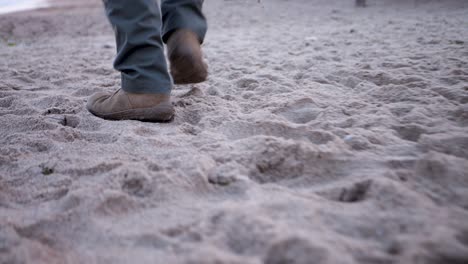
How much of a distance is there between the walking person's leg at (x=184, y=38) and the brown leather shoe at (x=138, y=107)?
252mm

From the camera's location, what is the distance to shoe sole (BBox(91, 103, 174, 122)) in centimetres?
142

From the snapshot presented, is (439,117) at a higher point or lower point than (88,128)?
higher

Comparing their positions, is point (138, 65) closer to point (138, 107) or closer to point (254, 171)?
point (138, 107)

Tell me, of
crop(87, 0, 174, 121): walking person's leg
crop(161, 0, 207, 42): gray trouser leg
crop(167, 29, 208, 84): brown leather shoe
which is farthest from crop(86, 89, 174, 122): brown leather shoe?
crop(161, 0, 207, 42): gray trouser leg

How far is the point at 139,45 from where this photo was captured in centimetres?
132

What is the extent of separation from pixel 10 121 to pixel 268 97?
3.84 feet

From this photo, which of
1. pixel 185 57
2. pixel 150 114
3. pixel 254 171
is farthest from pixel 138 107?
pixel 254 171

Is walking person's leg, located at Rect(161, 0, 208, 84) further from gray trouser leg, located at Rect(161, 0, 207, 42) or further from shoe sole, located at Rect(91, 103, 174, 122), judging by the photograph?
shoe sole, located at Rect(91, 103, 174, 122)

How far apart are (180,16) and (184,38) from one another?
0.13 meters

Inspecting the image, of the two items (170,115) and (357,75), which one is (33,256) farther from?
(357,75)

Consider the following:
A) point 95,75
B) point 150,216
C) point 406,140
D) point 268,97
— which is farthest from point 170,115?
point 95,75

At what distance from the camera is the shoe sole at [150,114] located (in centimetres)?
142

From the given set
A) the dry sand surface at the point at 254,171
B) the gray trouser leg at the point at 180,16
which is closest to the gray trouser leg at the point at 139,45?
the dry sand surface at the point at 254,171

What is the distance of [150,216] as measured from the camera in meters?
0.84
